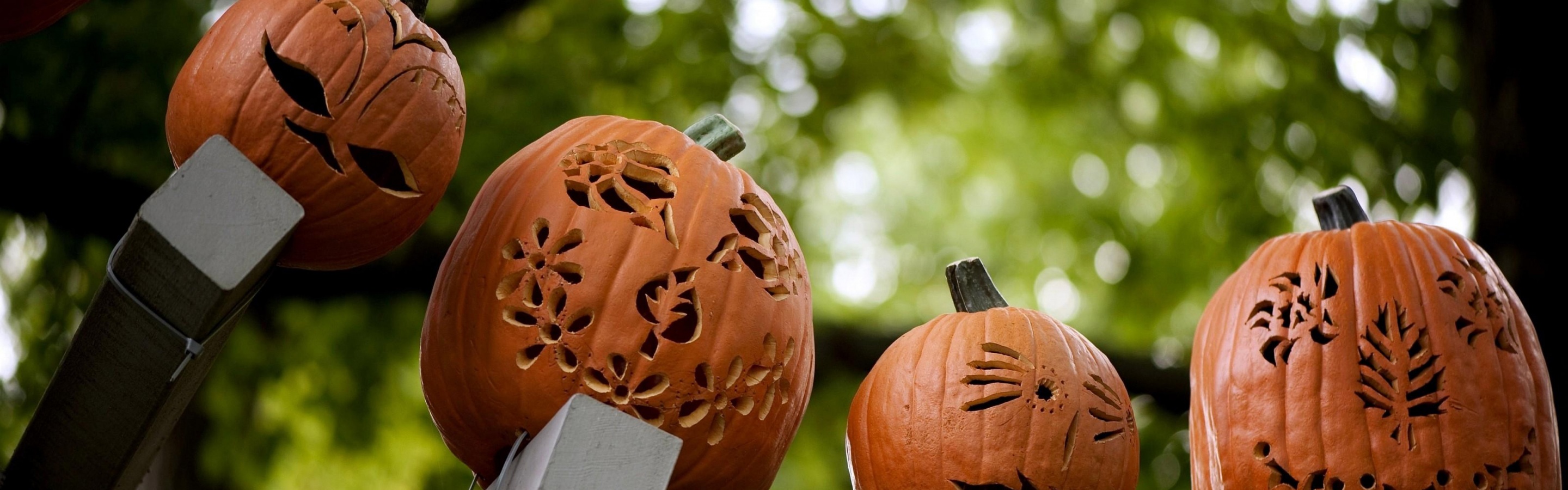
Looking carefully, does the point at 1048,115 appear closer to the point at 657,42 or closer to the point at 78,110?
the point at 657,42

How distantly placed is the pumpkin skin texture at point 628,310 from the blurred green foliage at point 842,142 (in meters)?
1.97

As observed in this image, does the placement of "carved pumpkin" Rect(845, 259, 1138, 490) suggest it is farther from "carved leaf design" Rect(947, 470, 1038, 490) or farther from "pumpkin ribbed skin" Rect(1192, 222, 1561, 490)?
"pumpkin ribbed skin" Rect(1192, 222, 1561, 490)

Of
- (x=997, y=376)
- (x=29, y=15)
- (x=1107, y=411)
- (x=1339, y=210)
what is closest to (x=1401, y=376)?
(x=1339, y=210)

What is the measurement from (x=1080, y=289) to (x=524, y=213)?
16.7 feet

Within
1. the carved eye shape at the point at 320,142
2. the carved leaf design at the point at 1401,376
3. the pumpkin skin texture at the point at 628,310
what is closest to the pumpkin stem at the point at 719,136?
the pumpkin skin texture at the point at 628,310

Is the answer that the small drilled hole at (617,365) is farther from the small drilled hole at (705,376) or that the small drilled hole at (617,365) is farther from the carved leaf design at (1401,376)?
the carved leaf design at (1401,376)

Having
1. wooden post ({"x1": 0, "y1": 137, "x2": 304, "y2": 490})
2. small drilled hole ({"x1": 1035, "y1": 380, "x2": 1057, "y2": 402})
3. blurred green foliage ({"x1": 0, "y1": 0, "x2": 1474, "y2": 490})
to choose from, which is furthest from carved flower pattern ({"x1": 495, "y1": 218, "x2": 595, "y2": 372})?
blurred green foliage ({"x1": 0, "y1": 0, "x2": 1474, "y2": 490})

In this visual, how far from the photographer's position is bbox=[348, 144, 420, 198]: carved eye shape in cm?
115

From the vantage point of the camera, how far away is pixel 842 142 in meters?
5.50

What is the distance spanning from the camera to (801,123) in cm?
480

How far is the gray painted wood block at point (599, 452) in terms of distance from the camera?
3.45ft

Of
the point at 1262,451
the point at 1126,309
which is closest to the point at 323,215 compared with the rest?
the point at 1262,451

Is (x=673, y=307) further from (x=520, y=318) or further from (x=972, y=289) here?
(x=972, y=289)

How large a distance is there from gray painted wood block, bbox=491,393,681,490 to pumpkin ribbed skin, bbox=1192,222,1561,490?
894mm
